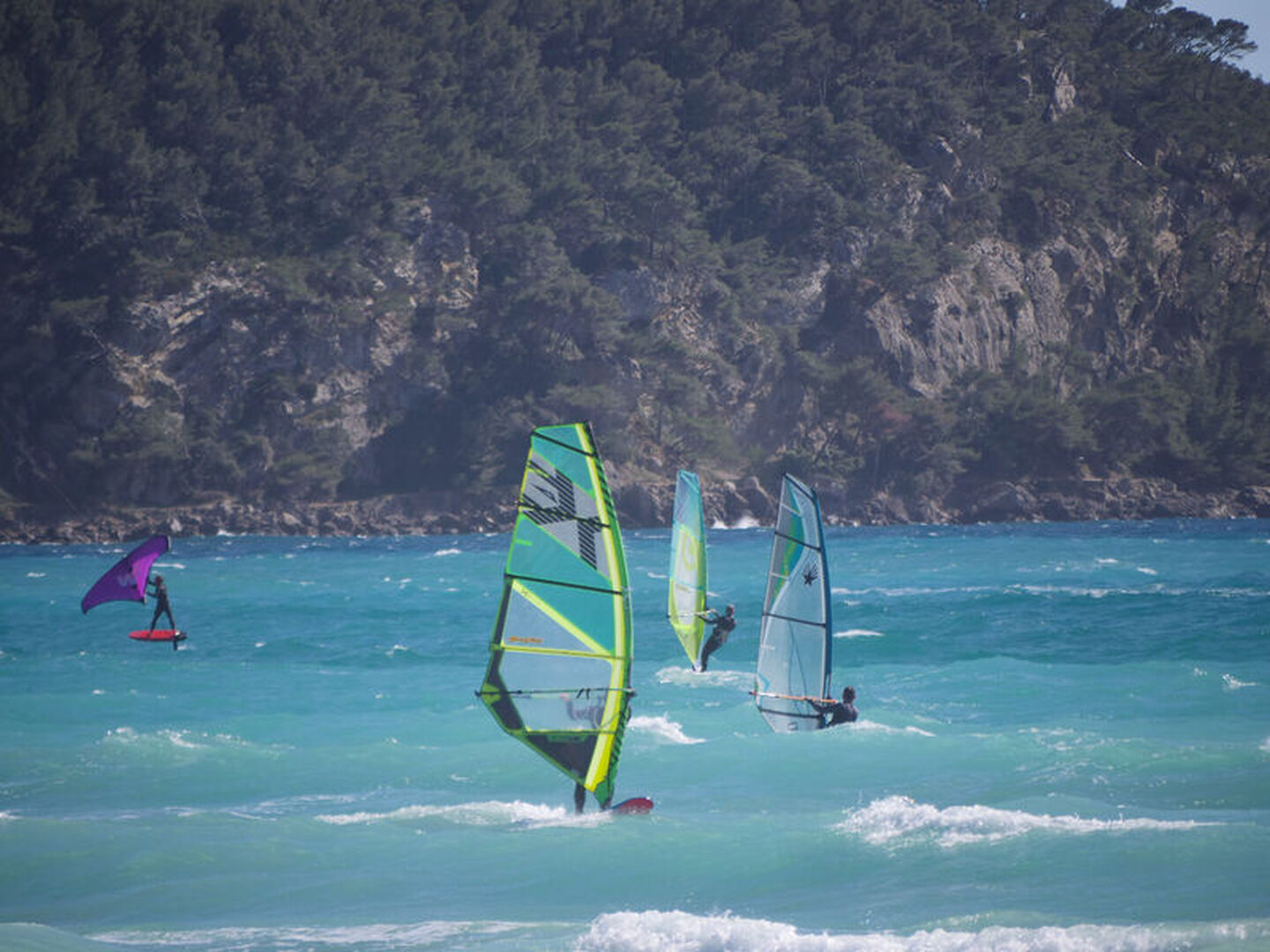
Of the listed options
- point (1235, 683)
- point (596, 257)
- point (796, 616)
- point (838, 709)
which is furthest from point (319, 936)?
point (596, 257)

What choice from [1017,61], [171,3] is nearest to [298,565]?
[171,3]

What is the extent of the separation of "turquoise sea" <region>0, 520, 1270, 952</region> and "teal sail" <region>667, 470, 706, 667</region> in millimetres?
1100

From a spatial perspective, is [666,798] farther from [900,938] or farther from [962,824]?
[900,938]

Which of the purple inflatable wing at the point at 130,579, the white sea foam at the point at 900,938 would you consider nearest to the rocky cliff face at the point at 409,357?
the purple inflatable wing at the point at 130,579

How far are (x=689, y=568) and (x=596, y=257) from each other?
61.1m

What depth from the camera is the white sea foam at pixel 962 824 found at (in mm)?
13453

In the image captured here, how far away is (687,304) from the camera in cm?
8075

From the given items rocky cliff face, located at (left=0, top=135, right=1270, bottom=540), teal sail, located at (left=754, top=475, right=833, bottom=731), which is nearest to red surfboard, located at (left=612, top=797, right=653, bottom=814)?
teal sail, located at (left=754, top=475, right=833, bottom=731)

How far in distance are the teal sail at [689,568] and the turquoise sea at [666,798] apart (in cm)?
110

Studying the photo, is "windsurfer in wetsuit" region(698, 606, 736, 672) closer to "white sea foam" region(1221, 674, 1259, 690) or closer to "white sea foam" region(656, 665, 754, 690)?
"white sea foam" region(656, 665, 754, 690)

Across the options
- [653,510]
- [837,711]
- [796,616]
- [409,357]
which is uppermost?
[409,357]

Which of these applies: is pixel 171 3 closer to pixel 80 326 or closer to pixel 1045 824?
pixel 80 326

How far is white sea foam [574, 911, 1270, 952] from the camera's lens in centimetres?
1038

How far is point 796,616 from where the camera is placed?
16062 millimetres
